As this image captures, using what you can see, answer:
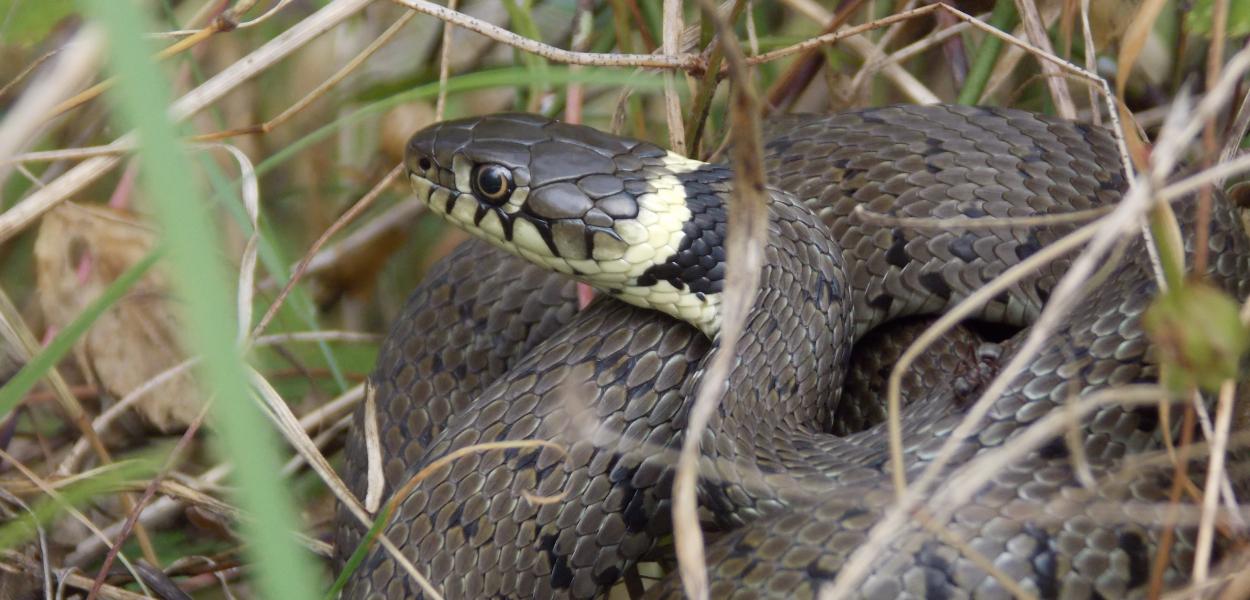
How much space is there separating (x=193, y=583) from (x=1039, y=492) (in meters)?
2.04

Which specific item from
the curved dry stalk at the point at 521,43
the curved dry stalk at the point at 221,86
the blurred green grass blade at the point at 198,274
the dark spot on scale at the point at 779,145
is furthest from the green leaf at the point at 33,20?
the blurred green grass blade at the point at 198,274

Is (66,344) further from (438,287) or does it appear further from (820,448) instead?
(820,448)

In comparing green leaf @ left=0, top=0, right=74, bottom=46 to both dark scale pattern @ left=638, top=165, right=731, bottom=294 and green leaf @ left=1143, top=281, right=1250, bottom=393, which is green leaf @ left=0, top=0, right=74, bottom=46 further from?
green leaf @ left=1143, top=281, right=1250, bottom=393

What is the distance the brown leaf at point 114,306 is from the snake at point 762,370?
2.31ft

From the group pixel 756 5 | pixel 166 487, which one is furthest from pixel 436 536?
pixel 756 5

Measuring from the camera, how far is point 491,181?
2510mm

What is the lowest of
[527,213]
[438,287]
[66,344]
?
[438,287]

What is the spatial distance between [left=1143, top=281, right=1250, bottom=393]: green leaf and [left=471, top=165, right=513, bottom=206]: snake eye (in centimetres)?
137

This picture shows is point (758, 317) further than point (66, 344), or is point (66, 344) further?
point (758, 317)

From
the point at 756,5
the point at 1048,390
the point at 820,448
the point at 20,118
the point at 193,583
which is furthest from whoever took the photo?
the point at 756,5

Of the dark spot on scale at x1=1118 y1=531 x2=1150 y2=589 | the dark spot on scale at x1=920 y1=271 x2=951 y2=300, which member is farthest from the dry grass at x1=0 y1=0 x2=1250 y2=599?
the dark spot on scale at x1=920 y1=271 x2=951 y2=300

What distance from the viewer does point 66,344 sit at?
6.58ft

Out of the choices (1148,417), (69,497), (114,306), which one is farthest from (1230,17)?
(114,306)

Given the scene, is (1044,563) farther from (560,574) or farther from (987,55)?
(987,55)
